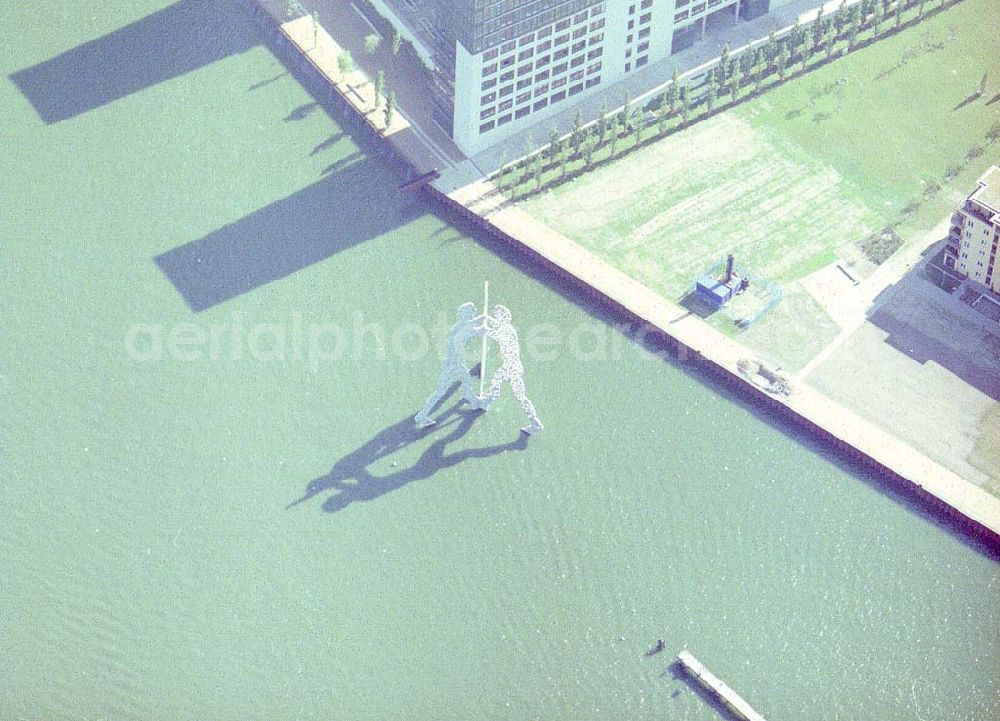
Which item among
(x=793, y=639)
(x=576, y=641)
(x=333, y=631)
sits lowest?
(x=793, y=639)

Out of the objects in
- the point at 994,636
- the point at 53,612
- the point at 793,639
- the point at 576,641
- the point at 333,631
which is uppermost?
the point at 53,612

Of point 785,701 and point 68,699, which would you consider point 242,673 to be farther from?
point 785,701

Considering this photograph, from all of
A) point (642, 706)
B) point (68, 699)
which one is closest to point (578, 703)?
point (642, 706)

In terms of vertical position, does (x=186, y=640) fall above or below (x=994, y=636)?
above

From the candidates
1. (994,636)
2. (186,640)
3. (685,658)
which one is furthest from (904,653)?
(186,640)

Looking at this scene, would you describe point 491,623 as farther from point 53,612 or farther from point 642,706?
point 53,612

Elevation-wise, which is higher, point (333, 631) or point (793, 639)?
point (333, 631)
